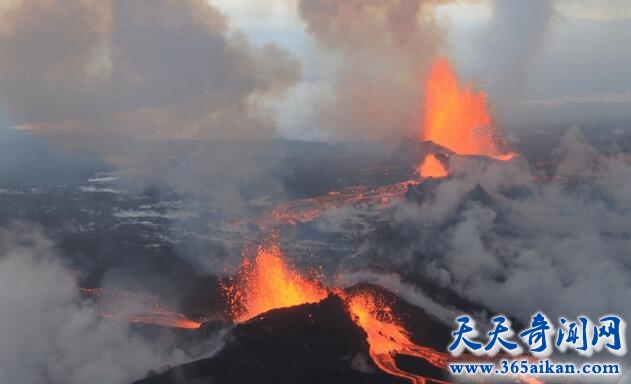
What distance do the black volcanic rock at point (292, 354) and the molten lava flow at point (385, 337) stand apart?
2.22 m

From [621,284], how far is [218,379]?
5443cm

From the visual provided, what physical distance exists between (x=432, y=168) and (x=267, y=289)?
163 feet

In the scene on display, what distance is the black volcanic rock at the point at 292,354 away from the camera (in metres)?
40.9

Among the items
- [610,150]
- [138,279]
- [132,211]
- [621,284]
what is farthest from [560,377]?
[610,150]

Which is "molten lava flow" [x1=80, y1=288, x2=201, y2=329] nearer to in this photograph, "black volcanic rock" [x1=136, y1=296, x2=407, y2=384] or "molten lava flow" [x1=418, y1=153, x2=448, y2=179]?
"black volcanic rock" [x1=136, y1=296, x2=407, y2=384]

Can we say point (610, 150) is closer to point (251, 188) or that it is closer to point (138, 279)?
point (251, 188)

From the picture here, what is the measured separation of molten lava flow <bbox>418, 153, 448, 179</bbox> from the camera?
106 metres

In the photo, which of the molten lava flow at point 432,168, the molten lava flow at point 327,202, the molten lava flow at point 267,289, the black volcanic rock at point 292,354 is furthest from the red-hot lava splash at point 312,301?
the molten lava flow at point 432,168

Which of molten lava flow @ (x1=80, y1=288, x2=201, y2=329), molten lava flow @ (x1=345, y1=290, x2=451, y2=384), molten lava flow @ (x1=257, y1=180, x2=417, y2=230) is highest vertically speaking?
molten lava flow @ (x1=257, y1=180, x2=417, y2=230)

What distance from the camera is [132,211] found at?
116m

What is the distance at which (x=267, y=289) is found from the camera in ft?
224

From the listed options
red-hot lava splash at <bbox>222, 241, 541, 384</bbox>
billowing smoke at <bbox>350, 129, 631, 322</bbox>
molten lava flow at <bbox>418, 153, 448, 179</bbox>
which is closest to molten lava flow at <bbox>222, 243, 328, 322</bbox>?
red-hot lava splash at <bbox>222, 241, 541, 384</bbox>

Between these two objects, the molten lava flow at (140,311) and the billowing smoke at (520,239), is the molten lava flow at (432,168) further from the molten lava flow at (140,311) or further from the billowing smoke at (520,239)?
the molten lava flow at (140,311)

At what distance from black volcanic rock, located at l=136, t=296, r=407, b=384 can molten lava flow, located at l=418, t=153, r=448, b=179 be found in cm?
6312
